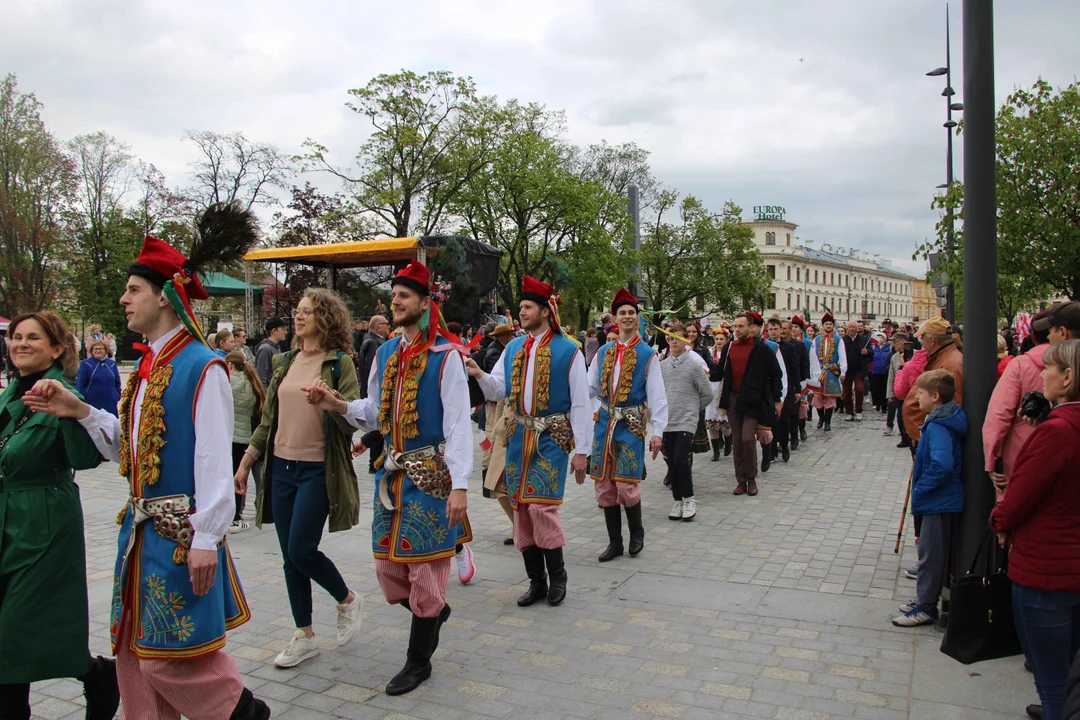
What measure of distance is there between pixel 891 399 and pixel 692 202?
164 feet

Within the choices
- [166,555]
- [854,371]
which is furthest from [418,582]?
[854,371]

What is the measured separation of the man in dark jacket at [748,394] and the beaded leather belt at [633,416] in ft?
10.0

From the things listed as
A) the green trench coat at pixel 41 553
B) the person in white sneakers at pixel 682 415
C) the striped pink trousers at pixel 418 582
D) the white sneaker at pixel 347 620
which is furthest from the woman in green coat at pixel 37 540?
the person in white sneakers at pixel 682 415

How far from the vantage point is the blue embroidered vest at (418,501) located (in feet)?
13.4

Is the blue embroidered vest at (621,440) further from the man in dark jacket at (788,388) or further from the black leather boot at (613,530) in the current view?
the man in dark jacket at (788,388)

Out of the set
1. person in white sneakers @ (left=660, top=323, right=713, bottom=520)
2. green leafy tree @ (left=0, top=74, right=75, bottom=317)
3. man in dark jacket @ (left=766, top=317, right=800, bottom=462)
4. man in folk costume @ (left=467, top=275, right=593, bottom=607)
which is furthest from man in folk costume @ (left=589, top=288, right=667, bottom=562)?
green leafy tree @ (left=0, top=74, right=75, bottom=317)

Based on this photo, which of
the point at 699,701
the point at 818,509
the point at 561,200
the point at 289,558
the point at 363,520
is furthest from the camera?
the point at 561,200

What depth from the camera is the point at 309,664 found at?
4414mm

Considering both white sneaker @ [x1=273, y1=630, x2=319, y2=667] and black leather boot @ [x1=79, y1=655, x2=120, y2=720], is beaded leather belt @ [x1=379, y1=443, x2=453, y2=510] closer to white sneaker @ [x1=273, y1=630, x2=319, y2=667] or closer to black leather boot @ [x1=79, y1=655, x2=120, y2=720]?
white sneaker @ [x1=273, y1=630, x2=319, y2=667]

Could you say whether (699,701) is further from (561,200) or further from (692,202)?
(692,202)

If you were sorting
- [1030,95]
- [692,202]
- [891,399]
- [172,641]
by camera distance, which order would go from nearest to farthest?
[172,641]
[891,399]
[1030,95]
[692,202]

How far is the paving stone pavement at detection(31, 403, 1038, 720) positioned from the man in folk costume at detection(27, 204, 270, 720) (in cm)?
85

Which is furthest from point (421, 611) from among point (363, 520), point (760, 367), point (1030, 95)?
point (1030, 95)

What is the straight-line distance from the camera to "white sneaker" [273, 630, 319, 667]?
4.35 meters
